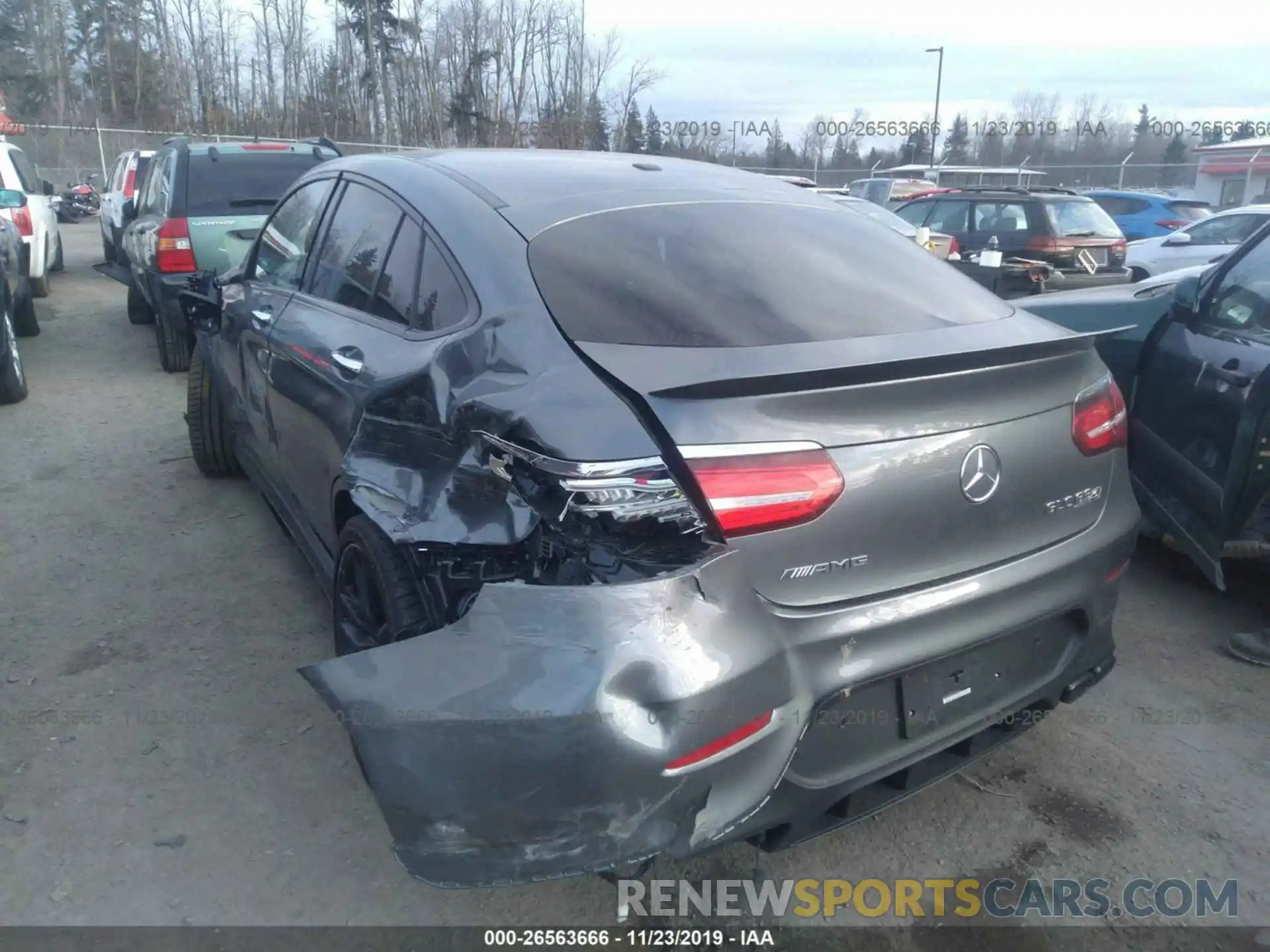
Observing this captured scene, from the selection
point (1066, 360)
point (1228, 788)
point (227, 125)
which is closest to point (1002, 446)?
point (1066, 360)

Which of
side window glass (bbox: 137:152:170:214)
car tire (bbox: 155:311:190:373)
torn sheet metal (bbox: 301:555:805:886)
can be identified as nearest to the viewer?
torn sheet metal (bbox: 301:555:805:886)

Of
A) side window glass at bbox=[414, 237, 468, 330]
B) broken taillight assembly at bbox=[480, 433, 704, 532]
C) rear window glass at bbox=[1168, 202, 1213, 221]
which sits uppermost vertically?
rear window glass at bbox=[1168, 202, 1213, 221]

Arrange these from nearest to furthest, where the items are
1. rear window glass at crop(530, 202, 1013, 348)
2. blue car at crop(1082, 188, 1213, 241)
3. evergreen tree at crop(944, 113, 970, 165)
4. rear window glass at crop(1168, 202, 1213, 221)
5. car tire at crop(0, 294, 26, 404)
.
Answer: rear window glass at crop(530, 202, 1013, 348) < car tire at crop(0, 294, 26, 404) < blue car at crop(1082, 188, 1213, 241) < rear window glass at crop(1168, 202, 1213, 221) < evergreen tree at crop(944, 113, 970, 165)

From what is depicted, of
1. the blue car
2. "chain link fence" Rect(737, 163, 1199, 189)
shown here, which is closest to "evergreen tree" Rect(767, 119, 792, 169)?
"chain link fence" Rect(737, 163, 1199, 189)

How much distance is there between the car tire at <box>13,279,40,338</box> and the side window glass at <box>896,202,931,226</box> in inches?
411

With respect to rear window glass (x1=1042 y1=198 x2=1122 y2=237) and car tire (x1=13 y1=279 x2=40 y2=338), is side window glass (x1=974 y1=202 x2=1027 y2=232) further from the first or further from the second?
car tire (x1=13 y1=279 x2=40 y2=338)

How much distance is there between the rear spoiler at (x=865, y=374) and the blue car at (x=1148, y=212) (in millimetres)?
15962

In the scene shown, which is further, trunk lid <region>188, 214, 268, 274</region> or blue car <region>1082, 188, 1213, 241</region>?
blue car <region>1082, 188, 1213, 241</region>

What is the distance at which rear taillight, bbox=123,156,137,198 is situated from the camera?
39.2 ft

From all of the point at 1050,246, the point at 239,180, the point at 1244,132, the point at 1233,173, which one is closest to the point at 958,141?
the point at 1244,132

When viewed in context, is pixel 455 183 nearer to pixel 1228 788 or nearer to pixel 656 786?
pixel 656 786

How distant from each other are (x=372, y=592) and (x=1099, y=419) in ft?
6.56

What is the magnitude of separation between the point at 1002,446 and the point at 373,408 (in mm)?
1668

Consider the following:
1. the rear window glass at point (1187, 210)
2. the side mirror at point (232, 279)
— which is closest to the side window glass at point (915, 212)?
the rear window glass at point (1187, 210)
